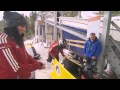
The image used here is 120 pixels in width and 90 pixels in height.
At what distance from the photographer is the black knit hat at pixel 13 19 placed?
1965 mm

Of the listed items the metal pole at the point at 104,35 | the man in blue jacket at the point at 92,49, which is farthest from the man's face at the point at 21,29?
the man in blue jacket at the point at 92,49

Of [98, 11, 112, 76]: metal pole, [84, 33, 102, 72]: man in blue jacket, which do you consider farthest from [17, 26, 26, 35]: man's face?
[84, 33, 102, 72]: man in blue jacket

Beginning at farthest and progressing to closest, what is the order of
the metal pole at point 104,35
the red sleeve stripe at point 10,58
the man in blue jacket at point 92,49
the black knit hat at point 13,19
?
the man in blue jacket at point 92,49 → the metal pole at point 104,35 → the black knit hat at point 13,19 → the red sleeve stripe at point 10,58

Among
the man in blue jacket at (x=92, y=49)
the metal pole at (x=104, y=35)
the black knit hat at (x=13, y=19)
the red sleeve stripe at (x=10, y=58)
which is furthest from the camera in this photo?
the man in blue jacket at (x=92, y=49)

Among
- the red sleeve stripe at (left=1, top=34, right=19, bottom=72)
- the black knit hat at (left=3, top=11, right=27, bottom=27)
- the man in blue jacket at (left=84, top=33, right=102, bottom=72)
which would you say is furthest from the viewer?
the man in blue jacket at (left=84, top=33, right=102, bottom=72)

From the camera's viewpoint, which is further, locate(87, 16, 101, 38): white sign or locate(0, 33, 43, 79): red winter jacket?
locate(87, 16, 101, 38): white sign

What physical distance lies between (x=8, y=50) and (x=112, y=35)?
10.2 ft

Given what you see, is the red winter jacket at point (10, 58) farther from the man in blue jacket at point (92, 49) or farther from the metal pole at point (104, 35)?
the man in blue jacket at point (92, 49)

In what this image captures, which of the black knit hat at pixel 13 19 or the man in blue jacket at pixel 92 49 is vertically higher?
the black knit hat at pixel 13 19

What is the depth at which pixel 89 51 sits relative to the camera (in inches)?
187

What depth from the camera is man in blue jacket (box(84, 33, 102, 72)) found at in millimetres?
4369

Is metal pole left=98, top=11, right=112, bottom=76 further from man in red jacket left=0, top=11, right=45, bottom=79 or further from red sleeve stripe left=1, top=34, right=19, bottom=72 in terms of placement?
red sleeve stripe left=1, top=34, right=19, bottom=72
